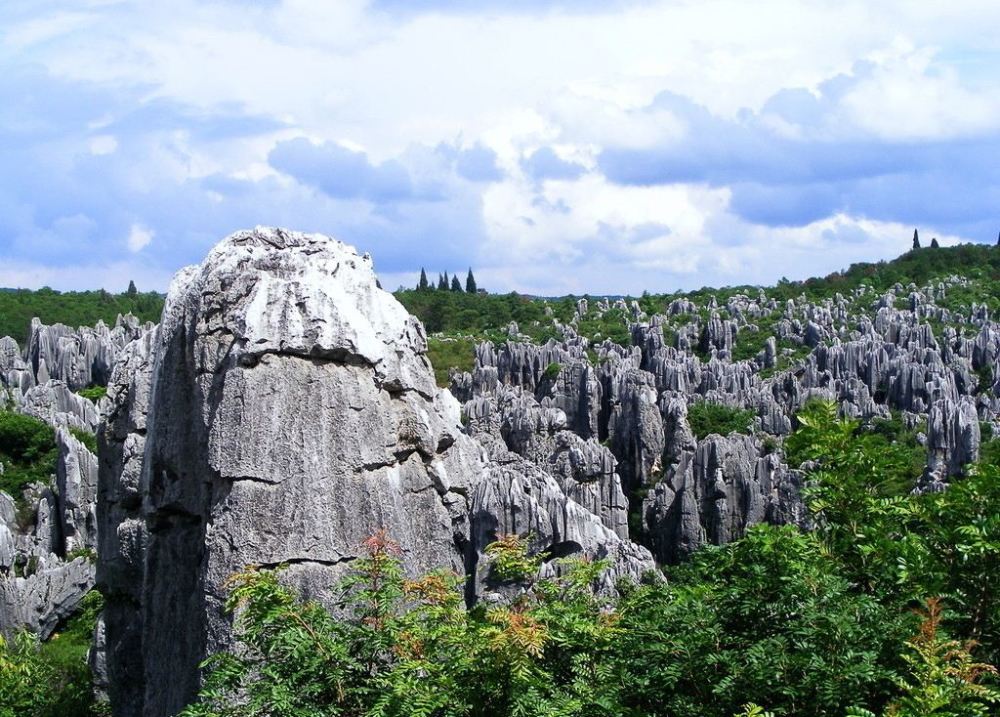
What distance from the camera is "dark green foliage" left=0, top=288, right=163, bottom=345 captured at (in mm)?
79750

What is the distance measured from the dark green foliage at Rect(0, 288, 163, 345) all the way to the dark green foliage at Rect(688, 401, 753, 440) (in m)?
38.8

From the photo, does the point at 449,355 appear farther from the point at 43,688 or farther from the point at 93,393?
the point at 43,688

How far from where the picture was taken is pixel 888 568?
6324 millimetres

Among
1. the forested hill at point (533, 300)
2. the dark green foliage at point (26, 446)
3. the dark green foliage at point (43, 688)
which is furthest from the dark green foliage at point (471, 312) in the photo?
the dark green foliage at point (43, 688)

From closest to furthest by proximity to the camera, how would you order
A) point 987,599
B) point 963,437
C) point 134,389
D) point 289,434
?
point 987,599 < point 289,434 < point 134,389 < point 963,437

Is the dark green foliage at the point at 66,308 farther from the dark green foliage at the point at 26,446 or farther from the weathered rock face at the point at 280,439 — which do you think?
the weathered rock face at the point at 280,439

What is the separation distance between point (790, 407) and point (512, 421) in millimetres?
14629

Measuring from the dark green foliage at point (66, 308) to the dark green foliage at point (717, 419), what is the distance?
38807mm

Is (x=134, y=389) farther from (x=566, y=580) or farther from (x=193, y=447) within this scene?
(x=566, y=580)

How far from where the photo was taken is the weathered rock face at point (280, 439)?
725 cm

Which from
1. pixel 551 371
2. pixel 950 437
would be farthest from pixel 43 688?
pixel 551 371

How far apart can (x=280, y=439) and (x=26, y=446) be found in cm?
3815

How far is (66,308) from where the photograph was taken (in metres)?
87.1

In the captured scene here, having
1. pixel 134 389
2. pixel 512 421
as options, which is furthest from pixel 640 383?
pixel 134 389
